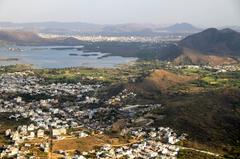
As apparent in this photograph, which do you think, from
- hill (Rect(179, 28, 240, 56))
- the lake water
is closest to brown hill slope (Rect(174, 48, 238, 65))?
hill (Rect(179, 28, 240, 56))

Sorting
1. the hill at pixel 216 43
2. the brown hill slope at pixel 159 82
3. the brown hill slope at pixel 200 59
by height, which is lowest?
the brown hill slope at pixel 200 59

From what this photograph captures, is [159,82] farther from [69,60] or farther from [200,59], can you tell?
[69,60]

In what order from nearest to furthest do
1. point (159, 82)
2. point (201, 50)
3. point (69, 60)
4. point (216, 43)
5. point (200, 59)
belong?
point (159, 82) < point (200, 59) < point (201, 50) < point (216, 43) < point (69, 60)

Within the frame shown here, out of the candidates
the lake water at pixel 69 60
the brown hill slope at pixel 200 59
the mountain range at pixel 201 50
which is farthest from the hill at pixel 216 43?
the lake water at pixel 69 60

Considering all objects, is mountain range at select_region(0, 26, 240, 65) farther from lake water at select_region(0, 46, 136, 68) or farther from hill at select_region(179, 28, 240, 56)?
lake water at select_region(0, 46, 136, 68)

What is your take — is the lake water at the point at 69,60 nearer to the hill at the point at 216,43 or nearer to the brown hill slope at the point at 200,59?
the brown hill slope at the point at 200,59

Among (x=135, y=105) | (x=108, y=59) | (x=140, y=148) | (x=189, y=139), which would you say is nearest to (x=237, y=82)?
(x=135, y=105)

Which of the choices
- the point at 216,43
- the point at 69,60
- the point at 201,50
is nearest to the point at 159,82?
the point at 201,50

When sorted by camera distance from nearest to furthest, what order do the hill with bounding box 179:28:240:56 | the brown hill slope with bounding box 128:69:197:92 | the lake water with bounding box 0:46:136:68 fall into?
1. the brown hill slope with bounding box 128:69:197:92
2. the lake water with bounding box 0:46:136:68
3. the hill with bounding box 179:28:240:56

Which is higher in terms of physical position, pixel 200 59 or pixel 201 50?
pixel 201 50

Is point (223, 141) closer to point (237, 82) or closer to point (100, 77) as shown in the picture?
point (237, 82)
